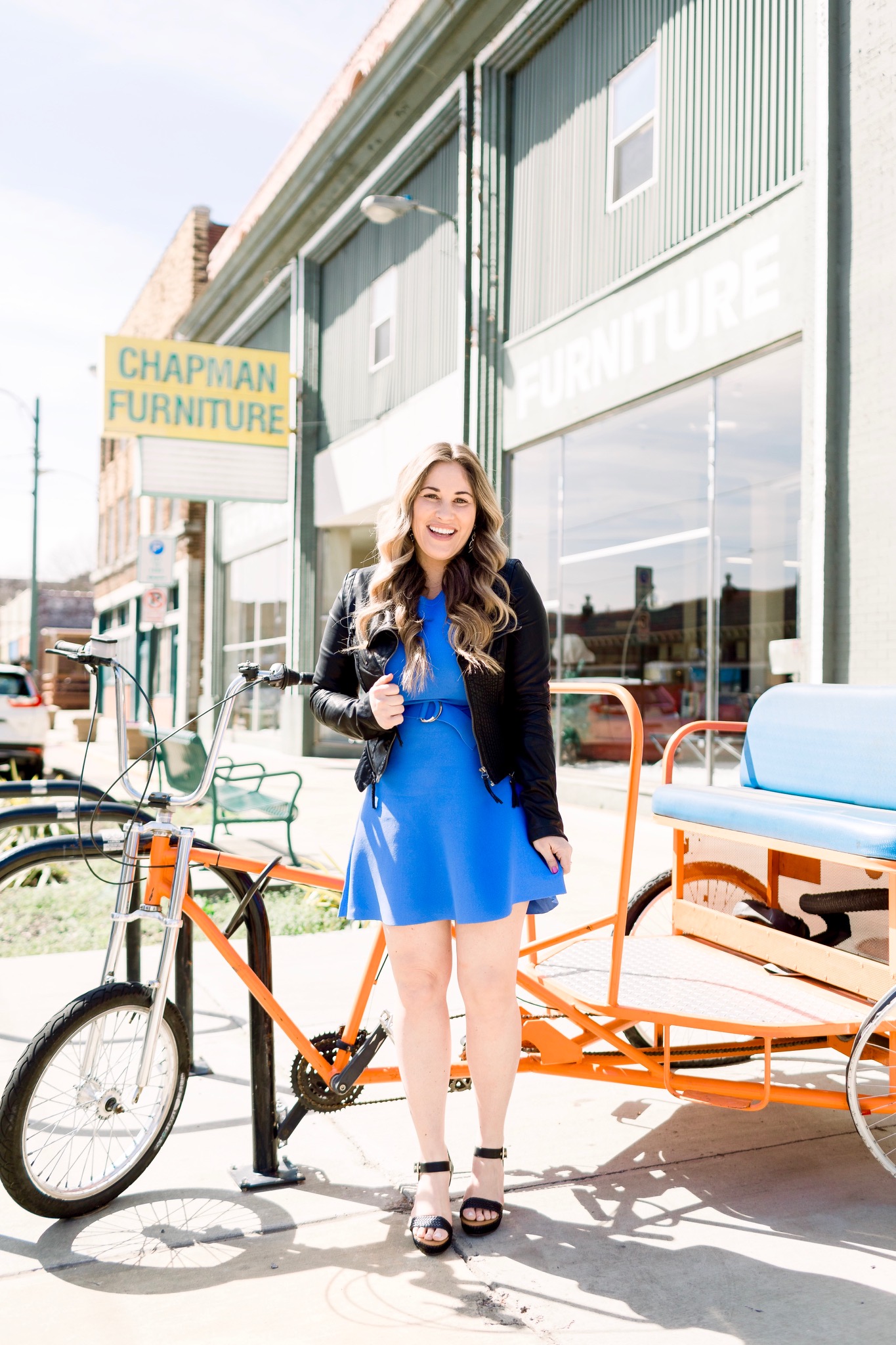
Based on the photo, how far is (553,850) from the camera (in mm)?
2783

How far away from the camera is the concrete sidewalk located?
2432 mm

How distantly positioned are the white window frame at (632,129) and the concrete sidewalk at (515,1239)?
8749 millimetres

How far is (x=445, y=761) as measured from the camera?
275 centimetres

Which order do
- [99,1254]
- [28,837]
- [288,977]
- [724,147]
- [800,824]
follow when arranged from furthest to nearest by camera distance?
[724,147], [28,837], [288,977], [800,824], [99,1254]

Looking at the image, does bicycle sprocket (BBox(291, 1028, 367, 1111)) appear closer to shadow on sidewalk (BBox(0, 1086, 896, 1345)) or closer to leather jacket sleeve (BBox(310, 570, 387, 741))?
shadow on sidewalk (BBox(0, 1086, 896, 1345))

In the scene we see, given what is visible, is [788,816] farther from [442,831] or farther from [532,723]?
[442,831]

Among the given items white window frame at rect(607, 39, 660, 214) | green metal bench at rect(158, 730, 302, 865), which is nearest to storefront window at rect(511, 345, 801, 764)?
white window frame at rect(607, 39, 660, 214)

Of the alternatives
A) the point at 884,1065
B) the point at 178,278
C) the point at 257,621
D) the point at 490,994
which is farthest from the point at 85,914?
the point at 178,278

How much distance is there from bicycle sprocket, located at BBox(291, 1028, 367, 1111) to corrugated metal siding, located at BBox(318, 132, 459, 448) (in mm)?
11928

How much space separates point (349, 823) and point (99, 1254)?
25.0 feet

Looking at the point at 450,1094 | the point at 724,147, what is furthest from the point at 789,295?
the point at 450,1094

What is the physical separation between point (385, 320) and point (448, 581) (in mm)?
14382

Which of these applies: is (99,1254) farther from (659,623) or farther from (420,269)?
(420,269)

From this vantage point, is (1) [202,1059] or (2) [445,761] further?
(1) [202,1059]
